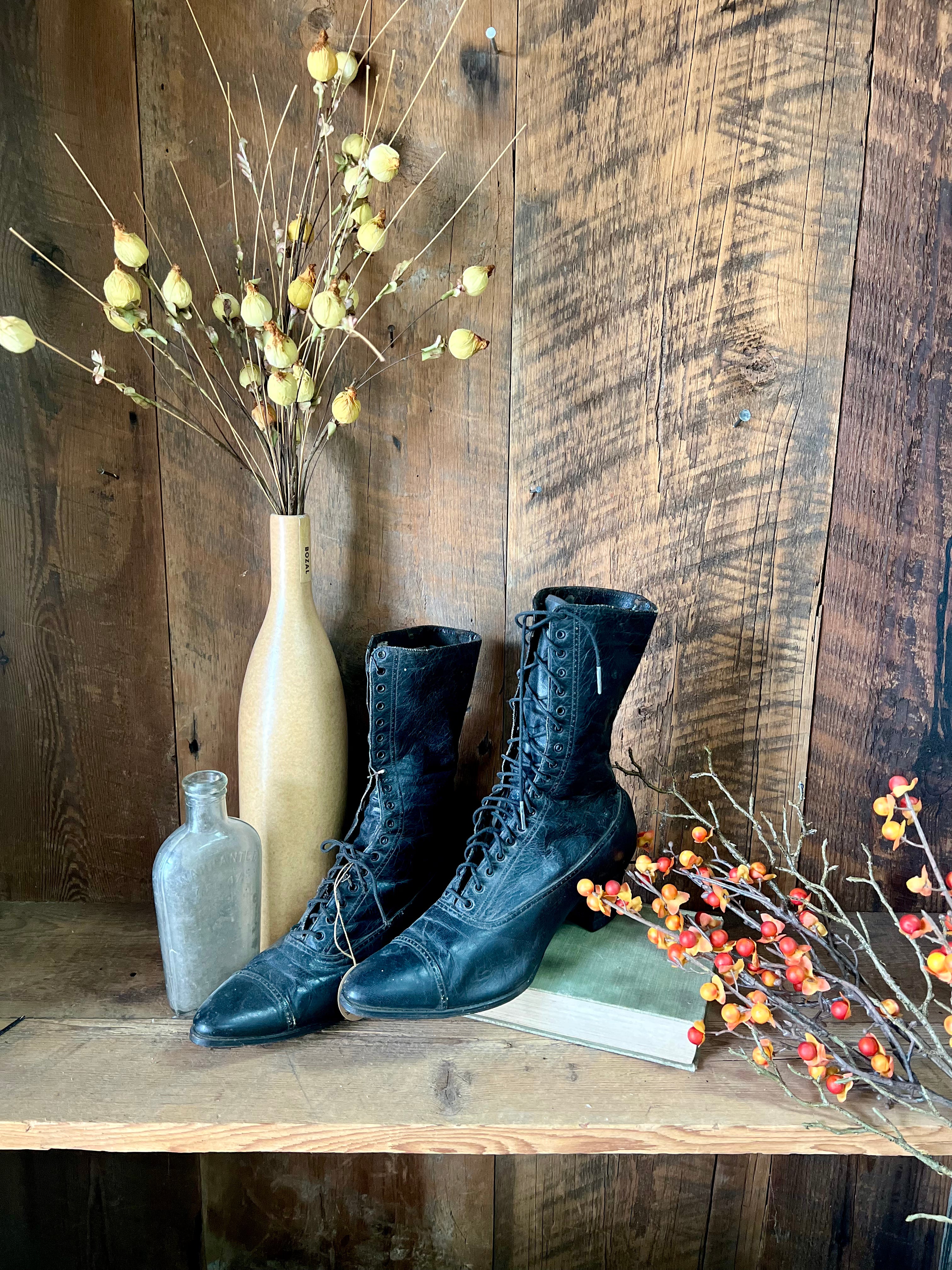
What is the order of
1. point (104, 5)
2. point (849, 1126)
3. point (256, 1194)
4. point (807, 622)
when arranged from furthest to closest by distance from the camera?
point (256, 1194) → point (807, 622) → point (104, 5) → point (849, 1126)

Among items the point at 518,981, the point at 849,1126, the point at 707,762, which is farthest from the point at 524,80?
the point at 849,1126

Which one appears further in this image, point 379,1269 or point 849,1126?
point 379,1269

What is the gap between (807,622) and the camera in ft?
3.25

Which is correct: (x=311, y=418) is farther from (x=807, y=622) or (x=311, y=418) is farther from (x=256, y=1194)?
(x=256, y=1194)

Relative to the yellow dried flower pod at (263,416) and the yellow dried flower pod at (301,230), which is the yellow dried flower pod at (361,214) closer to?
the yellow dried flower pod at (301,230)

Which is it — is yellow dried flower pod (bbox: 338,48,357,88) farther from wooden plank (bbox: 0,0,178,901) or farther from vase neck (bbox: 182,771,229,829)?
vase neck (bbox: 182,771,229,829)

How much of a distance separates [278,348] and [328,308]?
6cm

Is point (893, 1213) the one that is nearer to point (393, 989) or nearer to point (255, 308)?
point (393, 989)

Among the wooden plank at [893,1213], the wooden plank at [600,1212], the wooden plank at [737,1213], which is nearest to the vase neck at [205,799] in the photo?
the wooden plank at [600,1212]

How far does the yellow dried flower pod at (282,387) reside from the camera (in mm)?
789

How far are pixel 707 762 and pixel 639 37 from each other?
79 cm

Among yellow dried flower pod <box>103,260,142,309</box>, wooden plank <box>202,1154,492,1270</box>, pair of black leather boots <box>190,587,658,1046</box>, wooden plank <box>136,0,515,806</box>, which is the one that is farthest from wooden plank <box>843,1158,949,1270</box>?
yellow dried flower pod <box>103,260,142,309</box>

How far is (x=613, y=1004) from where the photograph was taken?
29.9 inches

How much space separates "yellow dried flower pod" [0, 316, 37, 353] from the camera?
29.8 inches
